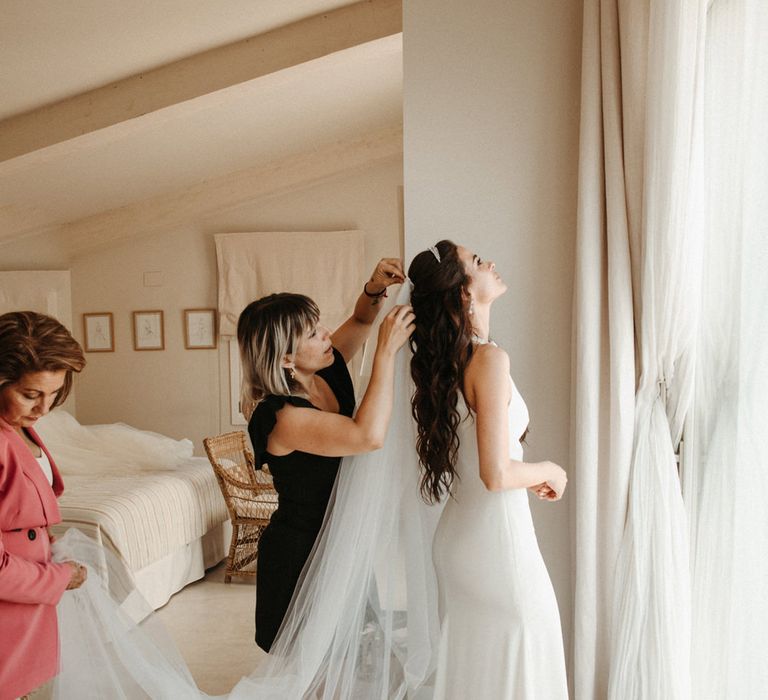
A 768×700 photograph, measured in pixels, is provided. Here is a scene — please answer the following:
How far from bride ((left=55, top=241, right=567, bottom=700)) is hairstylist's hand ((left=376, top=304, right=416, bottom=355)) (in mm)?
42

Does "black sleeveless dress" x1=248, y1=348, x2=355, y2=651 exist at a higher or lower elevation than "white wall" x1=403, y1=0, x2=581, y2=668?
lower

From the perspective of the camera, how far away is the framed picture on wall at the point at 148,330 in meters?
7.20

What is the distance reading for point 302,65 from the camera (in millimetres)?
4285

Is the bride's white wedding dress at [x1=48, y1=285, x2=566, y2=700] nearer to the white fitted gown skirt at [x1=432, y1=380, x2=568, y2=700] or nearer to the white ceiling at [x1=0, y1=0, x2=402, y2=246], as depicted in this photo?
the white fitted gown skirt at [x1=432, y1=380, x2=568, y2=700]

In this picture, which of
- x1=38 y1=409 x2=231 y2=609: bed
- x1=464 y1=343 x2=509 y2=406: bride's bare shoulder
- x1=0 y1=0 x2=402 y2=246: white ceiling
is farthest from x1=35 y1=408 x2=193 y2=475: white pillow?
x1=464 y1=343 x2=509 y2=406: bride's bare shoulder

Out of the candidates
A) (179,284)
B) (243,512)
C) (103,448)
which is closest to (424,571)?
(243,512)

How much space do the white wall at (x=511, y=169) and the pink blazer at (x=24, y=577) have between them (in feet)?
4.23

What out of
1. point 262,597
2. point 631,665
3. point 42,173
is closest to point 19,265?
point 42,173

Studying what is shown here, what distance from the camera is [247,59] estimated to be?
429cm

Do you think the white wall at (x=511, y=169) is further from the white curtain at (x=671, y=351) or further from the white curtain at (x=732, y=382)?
the white curtain at (x=732, y=382)

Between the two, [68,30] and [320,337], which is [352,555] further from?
[68,30]

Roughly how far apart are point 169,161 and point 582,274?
4.47 meters

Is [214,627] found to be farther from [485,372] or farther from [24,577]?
[485,372]

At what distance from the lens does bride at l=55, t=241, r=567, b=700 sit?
1.92 metres
